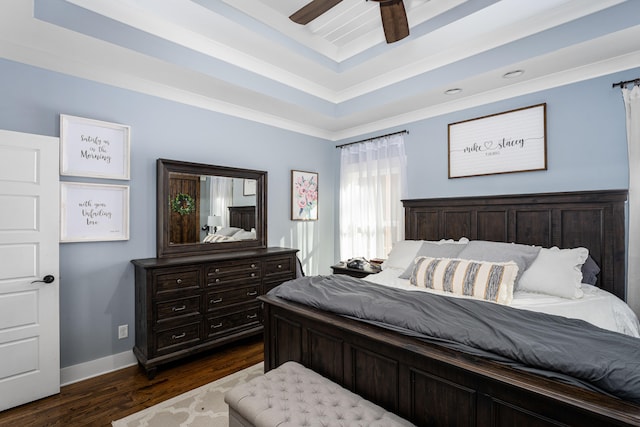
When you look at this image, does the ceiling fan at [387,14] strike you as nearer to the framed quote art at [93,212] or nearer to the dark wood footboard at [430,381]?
the dark wood footboard at [430,381]

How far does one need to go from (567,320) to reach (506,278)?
0.74 meters

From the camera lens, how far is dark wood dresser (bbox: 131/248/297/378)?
8.73 feet

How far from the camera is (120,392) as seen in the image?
2.46m

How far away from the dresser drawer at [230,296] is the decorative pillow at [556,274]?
2433 millimetres

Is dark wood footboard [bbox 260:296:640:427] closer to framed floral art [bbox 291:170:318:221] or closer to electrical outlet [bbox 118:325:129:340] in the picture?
electrical outlet [bbox 118:325:129:340]

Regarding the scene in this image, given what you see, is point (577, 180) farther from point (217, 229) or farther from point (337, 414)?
point (217, 229)

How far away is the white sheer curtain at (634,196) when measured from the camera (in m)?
2.40

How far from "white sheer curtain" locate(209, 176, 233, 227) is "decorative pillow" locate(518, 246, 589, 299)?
2.87m

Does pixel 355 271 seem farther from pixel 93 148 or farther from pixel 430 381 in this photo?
pixel 93 148

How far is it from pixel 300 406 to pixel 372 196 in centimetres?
307

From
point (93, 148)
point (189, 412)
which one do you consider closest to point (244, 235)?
point (93, 148)

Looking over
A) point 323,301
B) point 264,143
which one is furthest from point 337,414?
point 264,143

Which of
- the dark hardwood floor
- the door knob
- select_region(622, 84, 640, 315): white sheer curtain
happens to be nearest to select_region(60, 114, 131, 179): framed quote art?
the door knob

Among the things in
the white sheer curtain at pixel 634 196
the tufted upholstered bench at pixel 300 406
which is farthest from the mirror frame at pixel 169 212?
the white sheer curtain at pixel 634 196
